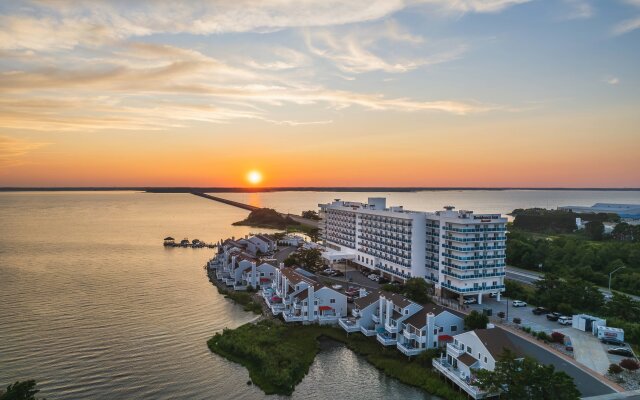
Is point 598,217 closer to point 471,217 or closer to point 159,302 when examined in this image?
point 471,217

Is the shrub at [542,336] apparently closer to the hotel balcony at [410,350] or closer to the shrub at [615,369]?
the shrub at [615,369]

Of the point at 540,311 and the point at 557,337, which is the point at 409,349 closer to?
the point at 557,337

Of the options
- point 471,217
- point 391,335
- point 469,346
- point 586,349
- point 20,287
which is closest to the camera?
point 469,346

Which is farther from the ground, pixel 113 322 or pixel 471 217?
pixel 471 217

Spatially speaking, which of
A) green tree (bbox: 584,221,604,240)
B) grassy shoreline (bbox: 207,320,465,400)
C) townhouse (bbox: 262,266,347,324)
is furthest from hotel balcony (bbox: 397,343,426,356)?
green tree (bbox: 584,221,604,240)

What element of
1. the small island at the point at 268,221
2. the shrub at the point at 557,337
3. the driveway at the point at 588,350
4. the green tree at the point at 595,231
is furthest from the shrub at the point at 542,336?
the small island at the point at 268,221

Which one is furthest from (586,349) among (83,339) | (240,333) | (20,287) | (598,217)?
(598,217)

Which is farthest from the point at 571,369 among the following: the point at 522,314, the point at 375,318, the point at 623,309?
the point at 375,318
